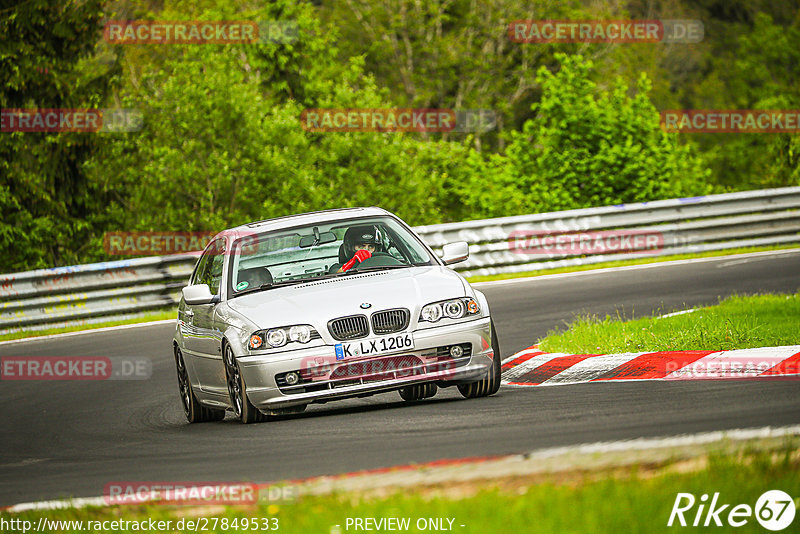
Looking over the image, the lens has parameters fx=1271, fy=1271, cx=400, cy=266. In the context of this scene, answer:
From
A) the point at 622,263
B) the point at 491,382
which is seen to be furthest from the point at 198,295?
the point at 622,263

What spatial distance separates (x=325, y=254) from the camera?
10.5 m

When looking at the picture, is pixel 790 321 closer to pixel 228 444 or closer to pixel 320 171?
pixel 228 444

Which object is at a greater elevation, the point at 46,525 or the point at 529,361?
the point at 46,525

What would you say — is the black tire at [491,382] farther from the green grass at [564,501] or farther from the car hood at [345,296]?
the green grass at [564,501]

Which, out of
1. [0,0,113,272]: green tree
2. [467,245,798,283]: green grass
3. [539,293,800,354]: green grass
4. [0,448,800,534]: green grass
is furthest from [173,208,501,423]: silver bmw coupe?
[0,0,113,272]: green tree

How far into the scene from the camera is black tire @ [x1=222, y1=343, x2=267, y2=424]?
875 cm

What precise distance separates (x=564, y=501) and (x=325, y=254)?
5.98 metres

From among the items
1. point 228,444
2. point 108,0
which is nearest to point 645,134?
point 108,0

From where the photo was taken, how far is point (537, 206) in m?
27.0

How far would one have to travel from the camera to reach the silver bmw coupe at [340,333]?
27.8 feet

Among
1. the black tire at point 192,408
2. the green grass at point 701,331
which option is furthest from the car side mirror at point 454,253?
the black tire at point 192,408

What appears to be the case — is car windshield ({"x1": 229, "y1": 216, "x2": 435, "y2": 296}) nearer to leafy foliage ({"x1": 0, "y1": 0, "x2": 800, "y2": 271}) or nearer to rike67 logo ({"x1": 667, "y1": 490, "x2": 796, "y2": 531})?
rike67 logo ({"x1": 667, "y1": 490, "x2": 796, "y2": 531})

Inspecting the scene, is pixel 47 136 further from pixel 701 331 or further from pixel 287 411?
pixel 701 331

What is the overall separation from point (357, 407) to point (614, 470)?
4.42 m
